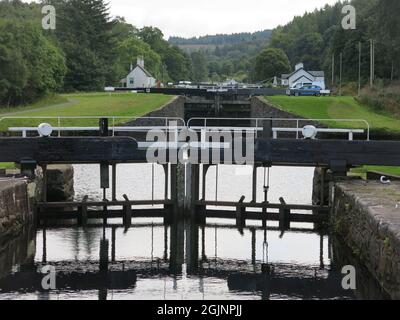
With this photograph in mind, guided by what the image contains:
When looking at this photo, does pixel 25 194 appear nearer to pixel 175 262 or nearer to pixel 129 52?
pixel 175 262

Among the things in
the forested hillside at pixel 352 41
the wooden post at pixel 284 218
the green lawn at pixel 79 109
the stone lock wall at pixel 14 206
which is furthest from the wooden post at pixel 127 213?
the forested hillside at pixel 352 41

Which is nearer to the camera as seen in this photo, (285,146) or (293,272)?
(293,272)

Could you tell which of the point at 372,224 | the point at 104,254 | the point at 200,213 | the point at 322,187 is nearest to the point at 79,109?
the point at 200,213

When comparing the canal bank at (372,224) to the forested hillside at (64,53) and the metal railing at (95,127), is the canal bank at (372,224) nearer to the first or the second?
the metal railing at (95,127)

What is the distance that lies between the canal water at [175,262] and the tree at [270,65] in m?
112

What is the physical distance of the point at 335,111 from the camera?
54344mm

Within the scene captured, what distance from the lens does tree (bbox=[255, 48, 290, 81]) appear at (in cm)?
13375

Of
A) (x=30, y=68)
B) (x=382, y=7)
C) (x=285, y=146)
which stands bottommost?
(x=285, y=146)

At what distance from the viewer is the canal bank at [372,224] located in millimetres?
13820

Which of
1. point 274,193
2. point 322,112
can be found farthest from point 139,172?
point 322,112
